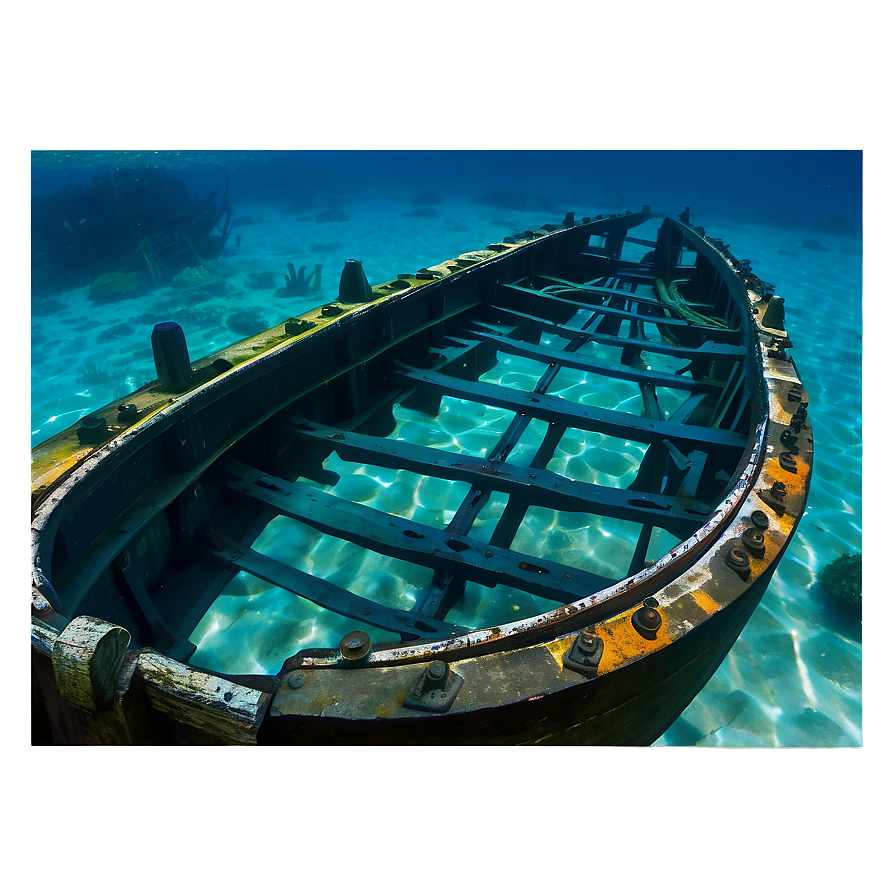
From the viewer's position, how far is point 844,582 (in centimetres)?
394

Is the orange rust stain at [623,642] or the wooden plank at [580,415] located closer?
the orange rust stain at [623,642]

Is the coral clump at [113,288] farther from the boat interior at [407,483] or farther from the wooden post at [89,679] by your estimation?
the wooden post at [89,679]

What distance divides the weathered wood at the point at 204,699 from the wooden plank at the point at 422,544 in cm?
148

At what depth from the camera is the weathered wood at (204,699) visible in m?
1.27

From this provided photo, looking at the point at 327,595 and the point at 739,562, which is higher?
the point at 739,562

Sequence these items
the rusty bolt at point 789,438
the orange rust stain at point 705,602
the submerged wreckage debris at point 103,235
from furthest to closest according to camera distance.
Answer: the submerged wreckage debris at point 103,235 < the rusty bolt at point 789,438 < the orange rust stain at point 705,602

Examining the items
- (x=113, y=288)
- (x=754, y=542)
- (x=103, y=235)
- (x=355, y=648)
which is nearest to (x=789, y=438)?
(x=754, y=542)

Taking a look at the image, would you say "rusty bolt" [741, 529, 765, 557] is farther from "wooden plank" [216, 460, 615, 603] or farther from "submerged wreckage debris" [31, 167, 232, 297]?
"submerged wreckage debris" [31, 167, 232, 297]

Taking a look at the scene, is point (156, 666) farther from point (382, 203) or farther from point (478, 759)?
point (382, 203)

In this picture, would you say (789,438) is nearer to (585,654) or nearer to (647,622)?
(647,622)

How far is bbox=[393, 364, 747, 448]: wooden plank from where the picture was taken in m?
3.49

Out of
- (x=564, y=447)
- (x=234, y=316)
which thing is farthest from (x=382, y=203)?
(x=564, y=447)

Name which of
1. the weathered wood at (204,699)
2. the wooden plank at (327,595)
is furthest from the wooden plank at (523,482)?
the weathered wood at (204,699)

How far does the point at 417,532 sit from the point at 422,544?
0.11 m
